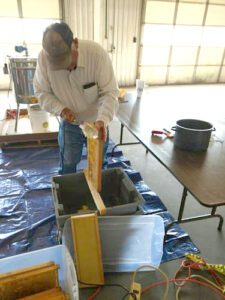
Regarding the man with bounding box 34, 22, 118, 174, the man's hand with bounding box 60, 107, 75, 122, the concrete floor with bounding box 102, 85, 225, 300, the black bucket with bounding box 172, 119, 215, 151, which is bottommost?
the concrete floor with bounding box 102, 85, 225, 300

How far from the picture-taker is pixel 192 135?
1.38 m

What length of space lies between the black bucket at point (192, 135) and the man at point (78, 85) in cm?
41

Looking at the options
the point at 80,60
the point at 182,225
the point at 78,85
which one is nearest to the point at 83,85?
the point at 78,85

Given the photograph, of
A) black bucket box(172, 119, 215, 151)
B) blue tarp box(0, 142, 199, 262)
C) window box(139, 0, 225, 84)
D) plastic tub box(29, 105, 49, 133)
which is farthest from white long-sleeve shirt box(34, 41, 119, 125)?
window box(139, 0, 225, 84)

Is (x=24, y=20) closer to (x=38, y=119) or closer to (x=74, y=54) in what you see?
(x=38, y=119)

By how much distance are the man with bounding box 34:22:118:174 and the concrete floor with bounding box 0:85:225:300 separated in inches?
32.4

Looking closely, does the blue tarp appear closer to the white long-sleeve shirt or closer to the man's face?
Answer: the white long-sleeve shirt

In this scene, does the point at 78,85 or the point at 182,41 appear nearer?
the point at 78,85

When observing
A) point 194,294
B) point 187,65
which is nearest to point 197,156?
point 194,294

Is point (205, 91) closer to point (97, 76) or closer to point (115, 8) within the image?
point (115, 8)

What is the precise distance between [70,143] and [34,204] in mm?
593

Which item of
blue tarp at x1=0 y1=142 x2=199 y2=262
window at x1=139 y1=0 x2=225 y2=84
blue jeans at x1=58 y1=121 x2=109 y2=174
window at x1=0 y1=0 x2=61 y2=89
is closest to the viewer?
blue tarp at x1=0 y1=142 x2=199 y2=262

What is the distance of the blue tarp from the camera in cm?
160

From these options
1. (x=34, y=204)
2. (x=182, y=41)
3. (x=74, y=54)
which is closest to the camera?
(x=74, y=54)
